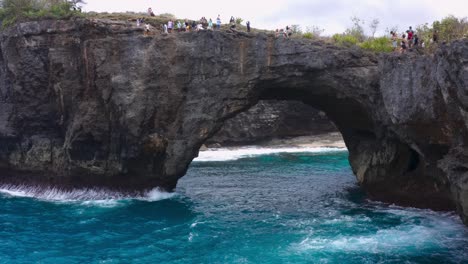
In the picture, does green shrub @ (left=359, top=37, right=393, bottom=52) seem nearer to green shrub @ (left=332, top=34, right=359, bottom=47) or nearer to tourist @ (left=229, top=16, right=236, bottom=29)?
green shrub @ (left=332, top=34, right=359, bottom=47)

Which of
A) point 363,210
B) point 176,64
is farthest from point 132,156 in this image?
point 363,210

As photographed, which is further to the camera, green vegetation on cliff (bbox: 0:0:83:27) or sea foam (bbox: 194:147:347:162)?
sea foam (bbox: 194:147:347:162)

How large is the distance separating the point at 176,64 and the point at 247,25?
17.8 ft

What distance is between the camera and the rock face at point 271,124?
66.8 metres

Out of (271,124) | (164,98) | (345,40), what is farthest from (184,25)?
(271,124)

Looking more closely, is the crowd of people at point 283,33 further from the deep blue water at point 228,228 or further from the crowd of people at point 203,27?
the deep blue water at point 228,228

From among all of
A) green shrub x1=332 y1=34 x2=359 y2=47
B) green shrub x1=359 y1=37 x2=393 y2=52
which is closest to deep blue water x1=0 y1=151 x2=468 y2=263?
green shrub x1=359 y1=37 x2=393 y2=52

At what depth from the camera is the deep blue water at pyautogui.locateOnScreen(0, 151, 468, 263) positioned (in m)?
19.4

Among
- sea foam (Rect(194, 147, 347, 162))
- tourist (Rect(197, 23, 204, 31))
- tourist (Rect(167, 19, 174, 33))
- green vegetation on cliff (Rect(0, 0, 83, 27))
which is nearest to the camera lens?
tourist (Rect(197, 23, 204, 31))

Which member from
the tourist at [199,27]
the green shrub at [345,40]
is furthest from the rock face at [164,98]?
the green shrub at [345,40]

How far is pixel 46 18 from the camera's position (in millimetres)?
32344

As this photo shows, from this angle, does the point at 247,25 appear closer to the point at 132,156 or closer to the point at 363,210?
the point at 132,156

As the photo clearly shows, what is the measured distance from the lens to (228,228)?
23281 mm

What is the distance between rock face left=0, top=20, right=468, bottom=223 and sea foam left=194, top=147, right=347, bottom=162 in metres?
23.3
